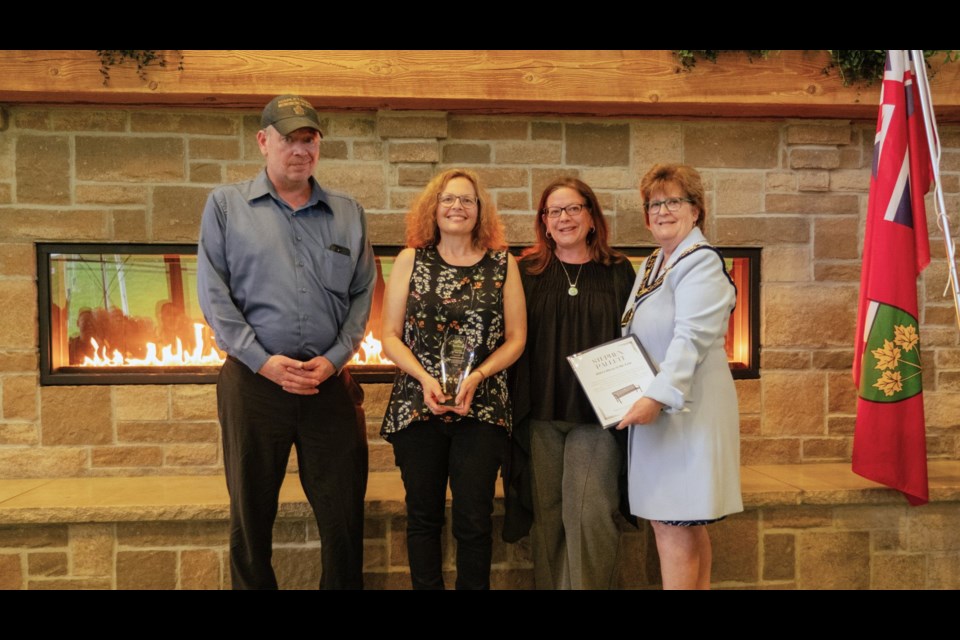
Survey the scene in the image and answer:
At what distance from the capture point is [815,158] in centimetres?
305

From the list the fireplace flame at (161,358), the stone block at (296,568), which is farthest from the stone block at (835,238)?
the fireplace flame at (161,358)

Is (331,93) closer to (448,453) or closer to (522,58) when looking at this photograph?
(522,58)

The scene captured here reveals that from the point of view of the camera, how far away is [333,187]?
9.71ft

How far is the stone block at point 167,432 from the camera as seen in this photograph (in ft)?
9.63

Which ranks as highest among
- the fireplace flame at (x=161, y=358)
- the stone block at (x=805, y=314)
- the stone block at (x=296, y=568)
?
the stone block at (x=805, y=314)

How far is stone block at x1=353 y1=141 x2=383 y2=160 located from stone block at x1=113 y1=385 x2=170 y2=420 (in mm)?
1321

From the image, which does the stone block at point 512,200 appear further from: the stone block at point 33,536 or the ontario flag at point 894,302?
the stone block at point 33,536

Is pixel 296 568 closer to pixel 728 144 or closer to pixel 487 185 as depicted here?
pixel 487 185

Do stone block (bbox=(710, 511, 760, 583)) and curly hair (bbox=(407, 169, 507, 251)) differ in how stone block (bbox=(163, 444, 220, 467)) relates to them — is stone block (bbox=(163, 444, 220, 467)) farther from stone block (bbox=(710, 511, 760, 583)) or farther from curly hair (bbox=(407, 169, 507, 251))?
stone block (bbox=(710, 511, 760, 583))

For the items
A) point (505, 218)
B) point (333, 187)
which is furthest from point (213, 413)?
point (505, 218)

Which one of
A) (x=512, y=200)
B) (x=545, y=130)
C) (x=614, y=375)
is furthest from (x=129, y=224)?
(x=614, y=375)

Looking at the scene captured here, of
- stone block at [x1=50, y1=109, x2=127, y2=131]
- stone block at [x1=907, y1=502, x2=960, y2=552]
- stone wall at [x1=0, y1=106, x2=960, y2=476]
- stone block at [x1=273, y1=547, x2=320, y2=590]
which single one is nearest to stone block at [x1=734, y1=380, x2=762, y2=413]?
stone wall at [x1=0, y1=106, x2=960, y2=476]

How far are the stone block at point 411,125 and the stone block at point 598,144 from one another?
1.90ft

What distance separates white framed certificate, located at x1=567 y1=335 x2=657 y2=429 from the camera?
77.3 inches
